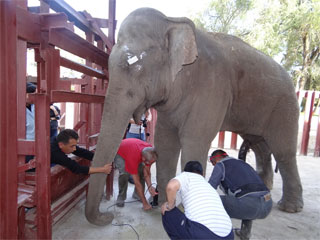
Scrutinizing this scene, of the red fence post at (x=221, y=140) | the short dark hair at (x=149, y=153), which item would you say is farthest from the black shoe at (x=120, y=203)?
the red fence post at (x=221, y=140)

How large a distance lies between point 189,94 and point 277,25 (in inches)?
443

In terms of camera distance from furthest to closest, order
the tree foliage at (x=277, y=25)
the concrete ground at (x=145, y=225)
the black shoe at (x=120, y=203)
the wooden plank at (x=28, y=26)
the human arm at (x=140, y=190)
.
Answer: the tree foliage at (x=277, y=25) → the black shoe at (x=120, y=203) → the human arm at (x=140, y=190) → the concrete ground at (x=145, y=225) → the wooden plank at (x=28, y=26)

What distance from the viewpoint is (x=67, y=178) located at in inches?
115

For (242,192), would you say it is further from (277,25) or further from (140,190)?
(277,25)

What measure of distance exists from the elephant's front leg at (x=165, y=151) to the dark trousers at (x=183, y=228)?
1.13 m

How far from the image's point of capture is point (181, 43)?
2510 millimetres

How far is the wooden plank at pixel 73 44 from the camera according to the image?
209 centimetres

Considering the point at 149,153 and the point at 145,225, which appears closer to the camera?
the point at 145,225

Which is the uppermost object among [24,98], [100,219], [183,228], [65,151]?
[24,98]

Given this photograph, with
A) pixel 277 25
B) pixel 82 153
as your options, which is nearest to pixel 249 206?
pixel 82 153

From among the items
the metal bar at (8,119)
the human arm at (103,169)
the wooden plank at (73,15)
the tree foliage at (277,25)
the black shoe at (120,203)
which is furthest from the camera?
the tree foliage at (277,25)

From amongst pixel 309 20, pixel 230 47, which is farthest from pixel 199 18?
pixel 230 47

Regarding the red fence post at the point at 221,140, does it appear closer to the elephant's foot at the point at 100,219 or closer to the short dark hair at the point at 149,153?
the short dark hair at the point at 149,153

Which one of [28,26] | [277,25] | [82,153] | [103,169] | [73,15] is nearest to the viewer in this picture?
[28,26]
